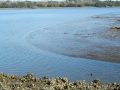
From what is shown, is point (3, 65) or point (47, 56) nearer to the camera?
point (3, 65)

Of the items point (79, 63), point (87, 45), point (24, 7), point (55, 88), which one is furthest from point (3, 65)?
point (24, 7)

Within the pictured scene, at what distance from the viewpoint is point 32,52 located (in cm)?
1730

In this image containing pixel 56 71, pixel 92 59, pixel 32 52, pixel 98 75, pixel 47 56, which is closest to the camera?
pixel 98 75

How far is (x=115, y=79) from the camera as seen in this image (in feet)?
35.3

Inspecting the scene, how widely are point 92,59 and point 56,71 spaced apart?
338 centimetres

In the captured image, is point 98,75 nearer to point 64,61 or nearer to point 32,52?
Result: point 64,61

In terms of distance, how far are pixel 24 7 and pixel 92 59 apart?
148m

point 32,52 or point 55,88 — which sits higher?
point 55,88

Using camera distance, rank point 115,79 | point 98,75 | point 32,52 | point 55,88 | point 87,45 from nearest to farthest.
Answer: point 55,88, point 115,79, point 98,75, point 32,52, point 87,45

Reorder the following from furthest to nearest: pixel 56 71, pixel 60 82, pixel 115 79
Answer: pixel 56 71 → pixel 115 79 → pixel 60 82

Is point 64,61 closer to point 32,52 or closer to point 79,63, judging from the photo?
point 79,63

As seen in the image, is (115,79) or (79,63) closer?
(115,79)

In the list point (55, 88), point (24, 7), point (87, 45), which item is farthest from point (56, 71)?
point (24, 7)

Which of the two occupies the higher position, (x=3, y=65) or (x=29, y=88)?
Result: (x=29, y=88)
